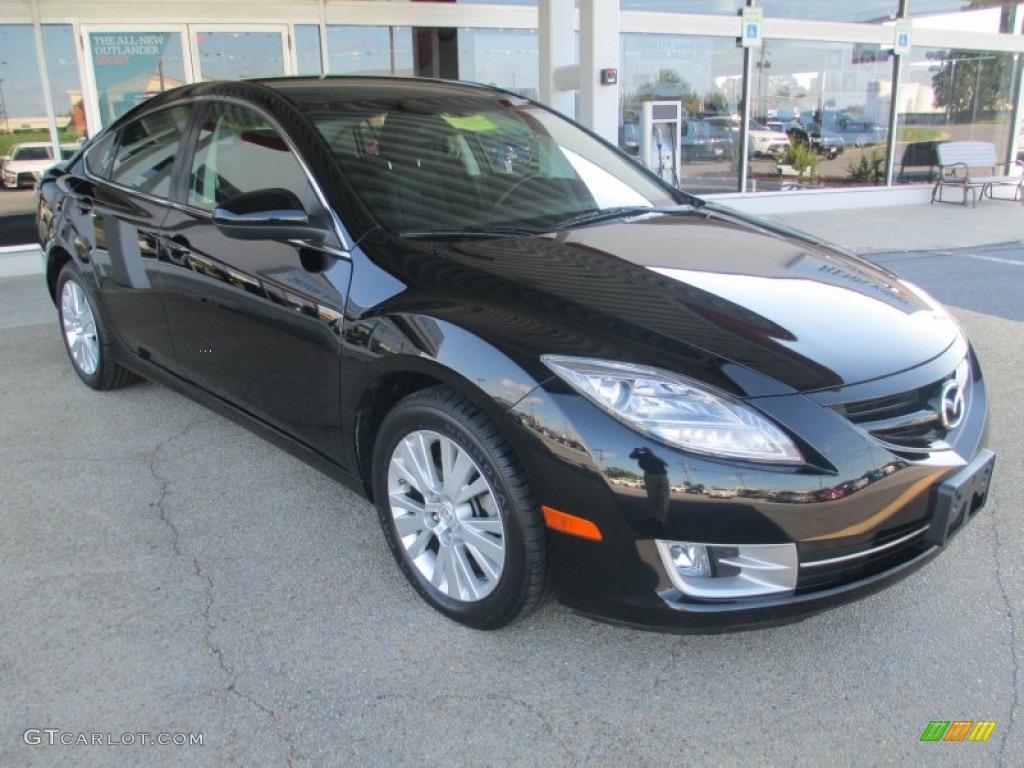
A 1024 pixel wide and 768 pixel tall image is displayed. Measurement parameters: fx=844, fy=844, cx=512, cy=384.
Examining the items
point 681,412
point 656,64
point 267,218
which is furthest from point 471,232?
point 656,64

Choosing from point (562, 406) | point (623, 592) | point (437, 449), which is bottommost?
point (623, 592)

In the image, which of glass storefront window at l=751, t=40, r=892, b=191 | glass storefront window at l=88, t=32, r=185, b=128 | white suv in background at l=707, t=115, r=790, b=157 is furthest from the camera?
glass storefront window at l=751, t=40, r=892, b=191

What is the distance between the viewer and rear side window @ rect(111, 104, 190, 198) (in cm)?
365

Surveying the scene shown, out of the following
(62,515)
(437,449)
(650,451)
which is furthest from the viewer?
(62,515)

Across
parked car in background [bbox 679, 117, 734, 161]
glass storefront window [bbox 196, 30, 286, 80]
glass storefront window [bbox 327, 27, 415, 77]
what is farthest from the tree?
glass storefront window [bbox 196, 30, 286, 80]

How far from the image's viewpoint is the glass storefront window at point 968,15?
45.4ft

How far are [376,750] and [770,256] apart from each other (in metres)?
2.04

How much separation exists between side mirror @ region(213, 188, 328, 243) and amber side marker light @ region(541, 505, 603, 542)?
1208 mm

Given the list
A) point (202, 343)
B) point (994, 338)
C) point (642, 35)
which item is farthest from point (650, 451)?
point (642, 35)

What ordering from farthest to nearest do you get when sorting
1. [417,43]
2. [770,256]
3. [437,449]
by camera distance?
[417,43] → [770,256] → [437,449]

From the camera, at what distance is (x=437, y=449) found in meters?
2.47

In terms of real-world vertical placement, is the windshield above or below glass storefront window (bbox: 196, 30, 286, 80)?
below

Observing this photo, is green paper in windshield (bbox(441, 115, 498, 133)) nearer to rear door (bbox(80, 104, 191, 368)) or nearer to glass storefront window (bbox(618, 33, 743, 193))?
rear door (bbox(80, 104, 191, 368))

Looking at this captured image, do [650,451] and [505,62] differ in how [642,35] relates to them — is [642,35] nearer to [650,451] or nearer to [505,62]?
[505,62]
